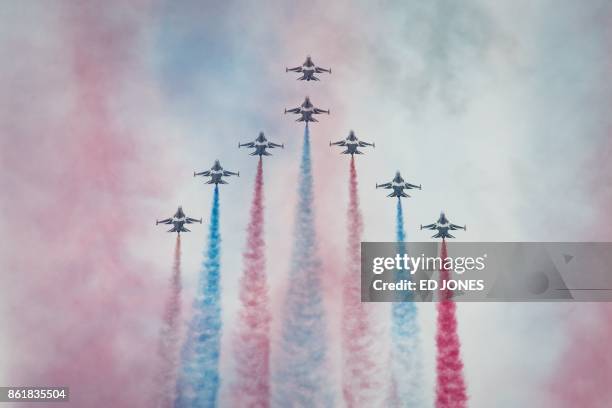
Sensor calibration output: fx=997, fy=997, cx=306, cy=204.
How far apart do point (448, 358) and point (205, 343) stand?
2481cm

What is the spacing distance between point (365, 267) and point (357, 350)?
28.3 ft

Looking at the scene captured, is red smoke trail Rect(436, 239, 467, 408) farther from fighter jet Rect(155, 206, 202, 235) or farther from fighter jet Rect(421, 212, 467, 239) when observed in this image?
fighter jet Rect(155, 206, 202, 235)

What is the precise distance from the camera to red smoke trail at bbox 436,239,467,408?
3853 inches

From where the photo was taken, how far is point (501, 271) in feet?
323

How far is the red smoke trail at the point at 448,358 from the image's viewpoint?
97875 millimetres

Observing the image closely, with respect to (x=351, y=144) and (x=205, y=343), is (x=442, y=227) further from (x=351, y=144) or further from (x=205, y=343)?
(x=205, y=343)

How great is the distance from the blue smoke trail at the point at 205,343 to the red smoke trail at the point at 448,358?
2246 cm

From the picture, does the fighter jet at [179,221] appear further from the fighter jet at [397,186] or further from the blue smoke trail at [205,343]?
the fighter jet at [397,186]

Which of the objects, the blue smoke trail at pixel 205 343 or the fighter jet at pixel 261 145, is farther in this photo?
the fighter jet at pixel 261 145

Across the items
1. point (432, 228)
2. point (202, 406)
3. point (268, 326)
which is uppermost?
point (432, 228)

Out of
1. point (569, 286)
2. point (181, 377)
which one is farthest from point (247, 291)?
point (569, 286)

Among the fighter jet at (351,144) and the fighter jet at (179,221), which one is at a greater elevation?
the fighter jet at (351,144)

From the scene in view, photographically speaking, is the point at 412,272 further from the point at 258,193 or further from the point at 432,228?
the point at 258,193

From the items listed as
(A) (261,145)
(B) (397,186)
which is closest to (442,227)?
(B) (397,186)
